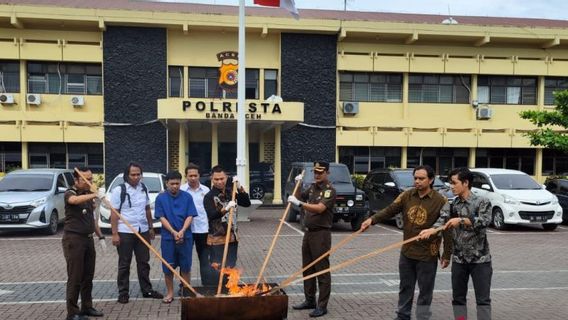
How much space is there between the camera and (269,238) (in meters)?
12.5

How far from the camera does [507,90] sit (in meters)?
24.7

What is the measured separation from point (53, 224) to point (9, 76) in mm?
11855

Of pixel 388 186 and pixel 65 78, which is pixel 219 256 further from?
pixel 65 78

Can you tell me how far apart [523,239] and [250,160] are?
12977 mm

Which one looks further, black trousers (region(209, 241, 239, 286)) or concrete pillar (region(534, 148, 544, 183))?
concrete pillar (region(534, 148, 544, 183))

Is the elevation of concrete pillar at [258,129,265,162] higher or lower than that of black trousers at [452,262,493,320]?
higher

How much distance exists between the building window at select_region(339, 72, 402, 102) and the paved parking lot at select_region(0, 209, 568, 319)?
11750 millimetres

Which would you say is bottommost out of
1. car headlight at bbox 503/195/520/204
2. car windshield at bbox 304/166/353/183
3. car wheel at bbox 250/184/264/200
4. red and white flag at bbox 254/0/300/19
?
car wheel at bbox 250/184/264/200

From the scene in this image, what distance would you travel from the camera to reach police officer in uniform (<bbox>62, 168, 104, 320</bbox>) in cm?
579

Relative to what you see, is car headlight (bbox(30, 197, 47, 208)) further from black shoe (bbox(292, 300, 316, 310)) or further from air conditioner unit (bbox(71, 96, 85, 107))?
air conditioner unit (bbox(71, 96, 85, 107))

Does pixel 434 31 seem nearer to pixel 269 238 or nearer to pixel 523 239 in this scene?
pixel 523 239

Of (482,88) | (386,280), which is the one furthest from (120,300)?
(482,88)

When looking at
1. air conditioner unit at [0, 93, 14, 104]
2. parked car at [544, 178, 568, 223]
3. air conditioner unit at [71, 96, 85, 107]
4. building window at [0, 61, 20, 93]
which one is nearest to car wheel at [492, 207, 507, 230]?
parked car at [544, 178, 568, 223]

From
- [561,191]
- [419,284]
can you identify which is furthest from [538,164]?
[419,284]
